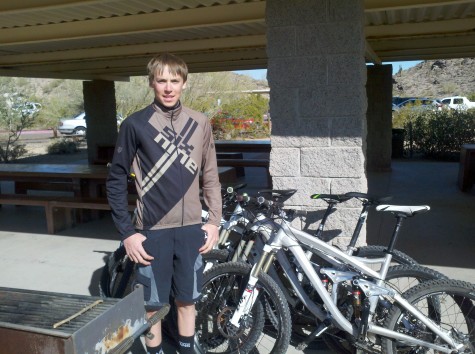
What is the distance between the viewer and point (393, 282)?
3.17 meters

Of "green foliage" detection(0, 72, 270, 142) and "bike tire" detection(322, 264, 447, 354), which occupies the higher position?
"green foliage" detection(0, 72, 270, 142)

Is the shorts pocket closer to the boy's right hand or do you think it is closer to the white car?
the boy's right hand

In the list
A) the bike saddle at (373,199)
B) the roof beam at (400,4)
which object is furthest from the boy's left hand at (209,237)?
the roof beam at (400,4)

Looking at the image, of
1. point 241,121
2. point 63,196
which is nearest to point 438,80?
point 241,121

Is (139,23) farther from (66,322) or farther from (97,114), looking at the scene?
(97,114)

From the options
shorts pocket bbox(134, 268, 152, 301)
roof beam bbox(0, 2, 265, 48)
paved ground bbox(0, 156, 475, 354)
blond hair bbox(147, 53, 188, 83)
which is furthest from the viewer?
roof beam bbox(0, 2, 265, 48)

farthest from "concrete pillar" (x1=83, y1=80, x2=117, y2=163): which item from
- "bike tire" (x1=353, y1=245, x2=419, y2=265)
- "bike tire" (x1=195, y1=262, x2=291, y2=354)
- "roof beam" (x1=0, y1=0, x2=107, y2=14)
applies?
"bike tire" (x1=353, y1=245, x2=419, y2=265)

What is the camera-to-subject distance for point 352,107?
3715 mm

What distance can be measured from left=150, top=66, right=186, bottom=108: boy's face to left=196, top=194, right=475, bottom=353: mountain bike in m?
0.94

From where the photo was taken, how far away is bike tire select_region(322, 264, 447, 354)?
3023 mm

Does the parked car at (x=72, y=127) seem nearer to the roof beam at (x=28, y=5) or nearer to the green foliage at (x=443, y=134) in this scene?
the green foliage at (x=443, y=134)

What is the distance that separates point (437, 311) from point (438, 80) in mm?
45405

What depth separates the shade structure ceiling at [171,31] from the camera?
5086mm

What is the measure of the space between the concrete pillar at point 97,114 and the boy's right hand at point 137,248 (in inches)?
367
